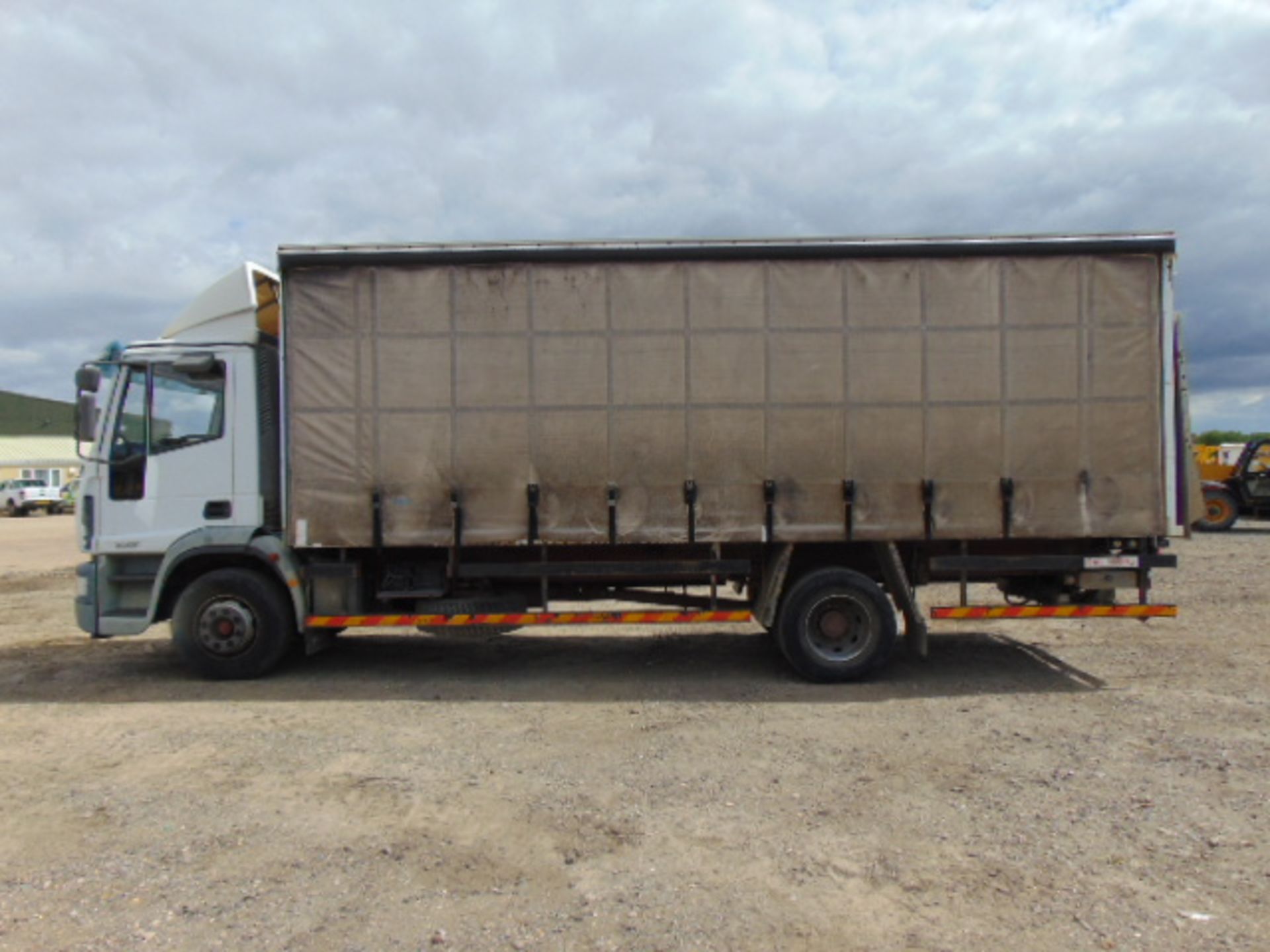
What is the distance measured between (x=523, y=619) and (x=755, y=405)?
2.56m

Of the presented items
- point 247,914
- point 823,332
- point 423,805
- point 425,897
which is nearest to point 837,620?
point 823,332

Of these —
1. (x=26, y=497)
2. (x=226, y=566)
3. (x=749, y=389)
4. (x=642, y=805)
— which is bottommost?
(x=642, y=805)

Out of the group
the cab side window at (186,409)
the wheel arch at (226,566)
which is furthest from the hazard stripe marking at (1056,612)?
the cab side window at (186,409)

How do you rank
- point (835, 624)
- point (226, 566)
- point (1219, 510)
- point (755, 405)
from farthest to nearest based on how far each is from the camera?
point (1219, 510)
point (226, 566)
point (835, 624)
point (755, 405)

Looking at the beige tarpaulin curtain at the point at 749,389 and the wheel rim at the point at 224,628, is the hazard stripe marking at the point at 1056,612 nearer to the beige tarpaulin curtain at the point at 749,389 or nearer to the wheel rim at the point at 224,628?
the beige tarpaulin curtain at the point at 749,389

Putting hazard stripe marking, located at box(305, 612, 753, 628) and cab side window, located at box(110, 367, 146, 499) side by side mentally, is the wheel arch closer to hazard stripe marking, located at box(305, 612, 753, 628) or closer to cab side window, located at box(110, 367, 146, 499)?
hazard stripe marking, located at box(305, 612, 753, 628)

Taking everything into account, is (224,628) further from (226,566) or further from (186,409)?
(186,409)

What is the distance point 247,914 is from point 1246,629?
9.26m

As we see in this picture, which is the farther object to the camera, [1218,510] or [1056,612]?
[1218,510]

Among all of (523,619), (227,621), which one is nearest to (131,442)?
(227,621)

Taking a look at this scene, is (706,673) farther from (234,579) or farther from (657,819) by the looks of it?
(234,579)

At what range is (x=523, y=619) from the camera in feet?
22.7

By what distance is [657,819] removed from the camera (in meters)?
4.20

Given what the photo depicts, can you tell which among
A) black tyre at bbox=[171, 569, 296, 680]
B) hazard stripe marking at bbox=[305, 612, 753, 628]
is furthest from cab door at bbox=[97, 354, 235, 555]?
hazard stripe marking at bbox=[305, 612, 753, 628]
